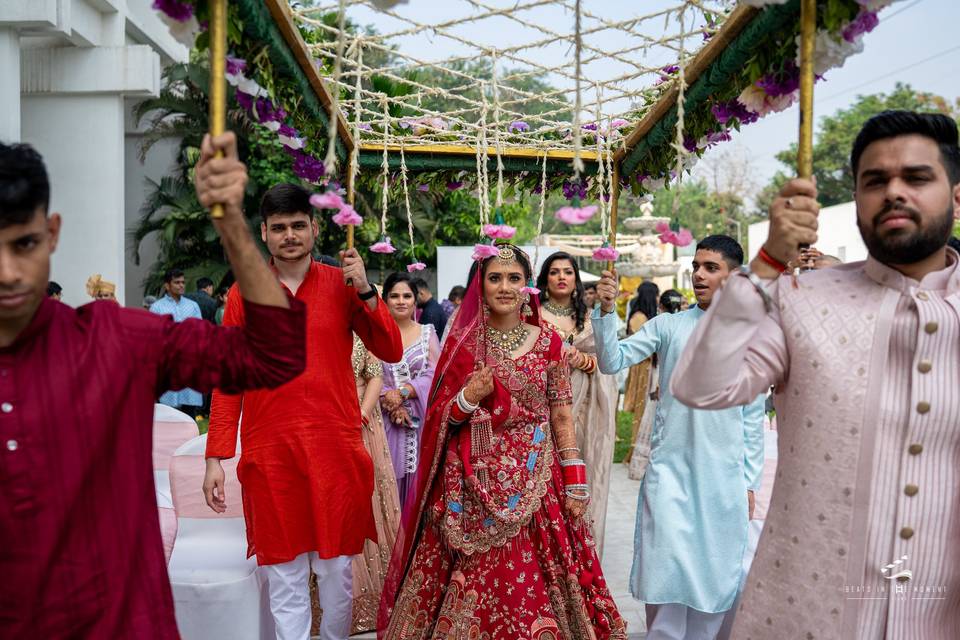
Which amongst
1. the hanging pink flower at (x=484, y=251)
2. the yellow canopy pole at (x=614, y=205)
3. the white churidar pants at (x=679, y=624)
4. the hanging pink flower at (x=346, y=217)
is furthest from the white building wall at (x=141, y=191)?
the hanging pink flower at (x=346, y=217)

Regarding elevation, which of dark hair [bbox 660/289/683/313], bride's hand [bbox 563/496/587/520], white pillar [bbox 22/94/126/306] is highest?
white pillar [bbox 22/94/126/306]

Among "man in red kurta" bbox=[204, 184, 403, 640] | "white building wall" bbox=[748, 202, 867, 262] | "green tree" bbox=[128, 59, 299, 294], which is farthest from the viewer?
"white building wall" bbox=[748, 202, 867, 262]

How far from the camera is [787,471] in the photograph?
215 centimetres

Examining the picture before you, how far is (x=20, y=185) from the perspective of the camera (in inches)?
68.8

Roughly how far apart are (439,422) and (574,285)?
2.01 meters

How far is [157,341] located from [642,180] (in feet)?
9.68

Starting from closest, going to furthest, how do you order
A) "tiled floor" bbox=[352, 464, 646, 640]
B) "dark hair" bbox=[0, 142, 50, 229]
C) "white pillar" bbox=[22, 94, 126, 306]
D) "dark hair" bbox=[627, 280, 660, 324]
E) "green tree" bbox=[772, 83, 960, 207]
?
1. "dark hair" bbox=[0, 142, 50, 229]
2. "tiled floor" bbox=[352, 464, 646, 640]
3. "dark hair" bbox=[627, 280, 660, 324]
4. "white pillar" bbox=[22, 94, 126, 306]
5. "green tree" bbox=[772, 83, 960, 207]

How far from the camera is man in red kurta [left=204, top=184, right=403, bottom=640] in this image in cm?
368

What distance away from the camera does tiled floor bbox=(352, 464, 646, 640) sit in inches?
191

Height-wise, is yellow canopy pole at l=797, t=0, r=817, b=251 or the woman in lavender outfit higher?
yellow canopy pole at l=797, t=0, r=817, b=251

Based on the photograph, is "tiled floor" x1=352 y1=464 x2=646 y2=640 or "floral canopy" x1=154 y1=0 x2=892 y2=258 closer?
"floral canopy" x1=154 y1=0 x2=892 y2=258

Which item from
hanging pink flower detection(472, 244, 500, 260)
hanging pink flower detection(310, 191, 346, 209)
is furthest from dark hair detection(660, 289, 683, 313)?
hanging pink flower detection(310, 191, 346, 209)

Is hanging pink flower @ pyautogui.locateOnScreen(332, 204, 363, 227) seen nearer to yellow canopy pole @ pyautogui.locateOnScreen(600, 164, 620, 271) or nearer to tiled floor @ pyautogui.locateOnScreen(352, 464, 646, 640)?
yellow canopy pole @ pyautogui.locateOnScreen(600, 164, 620, 271)

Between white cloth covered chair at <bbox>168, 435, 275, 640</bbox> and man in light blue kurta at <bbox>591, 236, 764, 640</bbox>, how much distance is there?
67.6 inches
